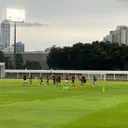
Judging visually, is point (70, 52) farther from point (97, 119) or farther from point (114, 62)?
point (97, 119)

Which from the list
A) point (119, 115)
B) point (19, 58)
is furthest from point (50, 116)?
point (19, 58)

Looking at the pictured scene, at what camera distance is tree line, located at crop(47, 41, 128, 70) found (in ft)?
496

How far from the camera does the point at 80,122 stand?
62.7ft

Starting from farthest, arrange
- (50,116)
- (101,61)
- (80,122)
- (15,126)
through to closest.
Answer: (101,61) → (50,116) → (80,122) → (15,126)

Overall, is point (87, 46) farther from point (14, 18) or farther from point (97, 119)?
point (97, 119)

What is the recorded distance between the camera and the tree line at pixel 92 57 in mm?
151250

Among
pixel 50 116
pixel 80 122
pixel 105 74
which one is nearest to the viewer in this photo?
pixel 80 122

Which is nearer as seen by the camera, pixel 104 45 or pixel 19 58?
pixel 104 45

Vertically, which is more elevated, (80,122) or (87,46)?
(87,46)

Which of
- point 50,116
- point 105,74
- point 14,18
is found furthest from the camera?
point 14,18

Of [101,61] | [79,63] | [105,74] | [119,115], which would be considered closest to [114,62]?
[101,61]

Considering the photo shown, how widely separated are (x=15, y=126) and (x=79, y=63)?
144 meters

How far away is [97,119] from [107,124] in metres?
1.81

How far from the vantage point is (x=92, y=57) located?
15488 centimetres
